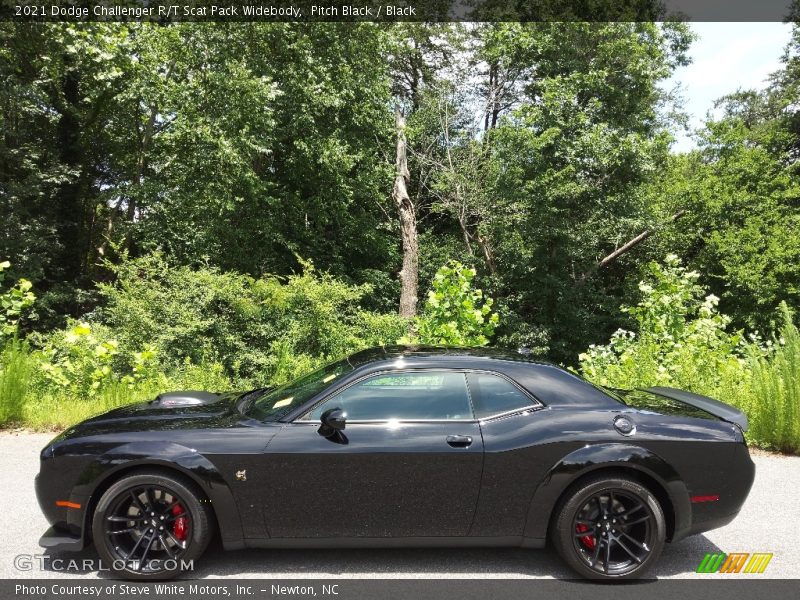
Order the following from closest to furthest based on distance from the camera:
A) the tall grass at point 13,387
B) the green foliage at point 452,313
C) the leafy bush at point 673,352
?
1. the tall grass at point 13,387
2. the leafy bush at point 673,352
3. the green foliage at point 452,313

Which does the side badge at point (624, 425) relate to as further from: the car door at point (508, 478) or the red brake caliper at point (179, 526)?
the red brake caliper at point (179, 526)

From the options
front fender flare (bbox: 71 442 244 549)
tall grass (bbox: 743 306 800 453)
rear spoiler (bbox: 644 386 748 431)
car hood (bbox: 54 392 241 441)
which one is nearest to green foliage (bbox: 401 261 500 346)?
tall grass (bbox: 743 306 800 453)

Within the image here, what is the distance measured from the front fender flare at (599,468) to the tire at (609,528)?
82mm

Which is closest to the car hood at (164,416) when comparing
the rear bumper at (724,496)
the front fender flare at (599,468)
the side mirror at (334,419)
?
the side mirror at (334,419)

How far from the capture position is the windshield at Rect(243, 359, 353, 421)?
3.99 m

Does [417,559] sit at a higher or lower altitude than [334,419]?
lower

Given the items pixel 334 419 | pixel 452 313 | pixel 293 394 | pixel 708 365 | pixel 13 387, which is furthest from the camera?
pixel 452 313

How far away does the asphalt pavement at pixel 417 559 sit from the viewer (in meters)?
3.76

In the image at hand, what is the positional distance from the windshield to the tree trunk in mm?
15996

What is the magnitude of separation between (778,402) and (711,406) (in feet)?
9.47

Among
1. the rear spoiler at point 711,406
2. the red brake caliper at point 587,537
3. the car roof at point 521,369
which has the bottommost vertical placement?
the red brake caliper at point 587,537

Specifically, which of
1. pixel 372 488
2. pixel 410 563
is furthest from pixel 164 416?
pixel 410 563

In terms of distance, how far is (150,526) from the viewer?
3.66m

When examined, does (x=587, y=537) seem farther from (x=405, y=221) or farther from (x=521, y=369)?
(x=405, y=221)
